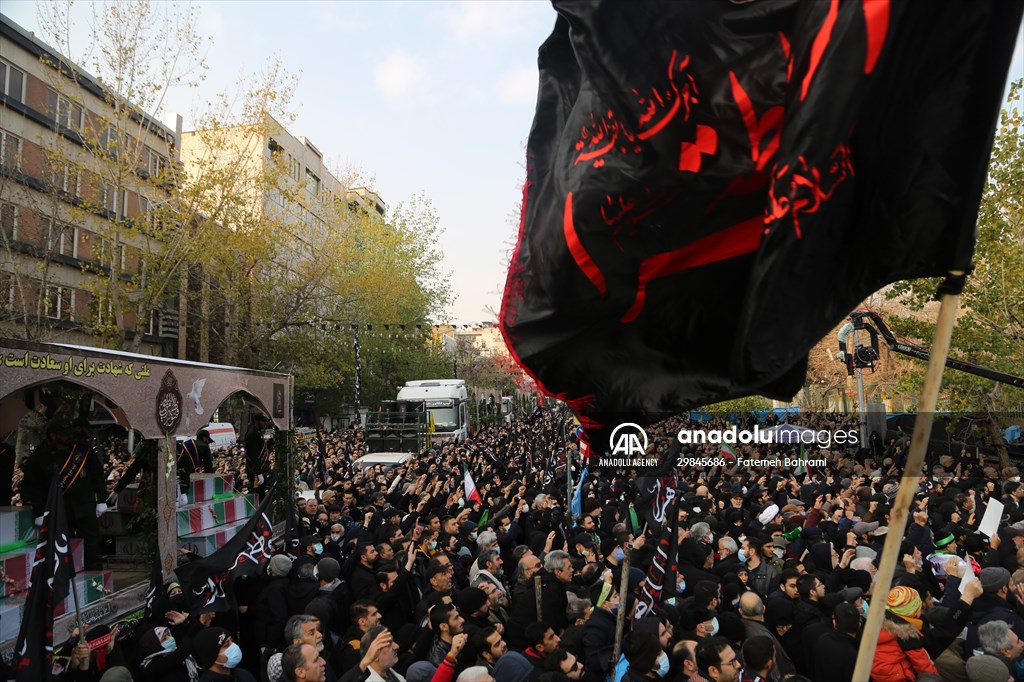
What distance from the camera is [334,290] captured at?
1174 inches

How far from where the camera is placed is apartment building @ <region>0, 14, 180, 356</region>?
737 inches

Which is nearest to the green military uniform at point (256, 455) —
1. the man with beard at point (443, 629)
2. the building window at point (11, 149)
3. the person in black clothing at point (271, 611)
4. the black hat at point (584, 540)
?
the person in black clothing at point (271, 611)

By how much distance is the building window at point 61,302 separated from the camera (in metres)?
25.4

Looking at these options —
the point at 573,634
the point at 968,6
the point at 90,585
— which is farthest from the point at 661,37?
the point at 90,585

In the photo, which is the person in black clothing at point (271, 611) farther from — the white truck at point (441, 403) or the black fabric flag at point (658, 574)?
the white truck at point (441, 403)

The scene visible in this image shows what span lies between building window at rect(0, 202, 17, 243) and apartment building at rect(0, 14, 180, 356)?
4cm

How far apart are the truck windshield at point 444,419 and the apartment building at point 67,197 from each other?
35.9ft

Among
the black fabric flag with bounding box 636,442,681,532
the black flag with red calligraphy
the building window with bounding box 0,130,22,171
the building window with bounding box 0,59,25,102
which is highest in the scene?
the building window with bounding box 0,59,25,102

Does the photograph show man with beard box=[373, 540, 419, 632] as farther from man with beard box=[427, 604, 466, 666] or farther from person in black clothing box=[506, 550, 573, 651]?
man with beard box=[427, 604, 466, 666]

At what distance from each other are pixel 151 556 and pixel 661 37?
869 centimetres

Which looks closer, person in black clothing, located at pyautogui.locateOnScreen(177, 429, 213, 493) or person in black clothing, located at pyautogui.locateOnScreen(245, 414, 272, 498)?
person in black clothing, located at pyautogui.locateOnScreen(177, 429, 213, 493)

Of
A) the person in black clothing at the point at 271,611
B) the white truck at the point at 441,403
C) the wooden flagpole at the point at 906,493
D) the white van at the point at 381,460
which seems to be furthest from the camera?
the white truck at the point at 441,403

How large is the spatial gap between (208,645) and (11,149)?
2378cm

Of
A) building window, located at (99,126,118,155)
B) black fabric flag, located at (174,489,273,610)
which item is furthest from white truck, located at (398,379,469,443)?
black fabric flag, located at (174,489,273,610)
